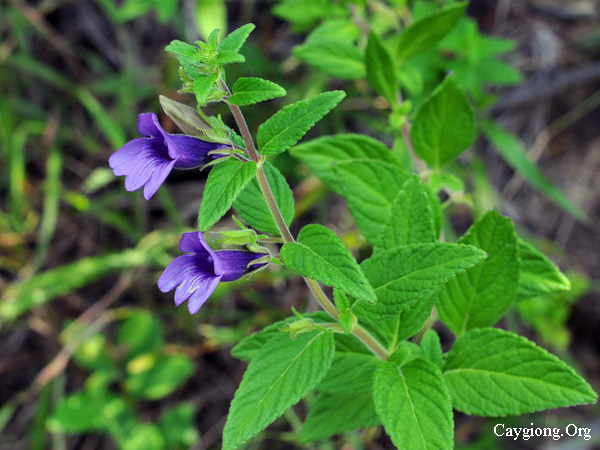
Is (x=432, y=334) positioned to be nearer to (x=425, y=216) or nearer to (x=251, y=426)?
(x=425, y=216)

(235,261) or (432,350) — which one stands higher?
(235,261)

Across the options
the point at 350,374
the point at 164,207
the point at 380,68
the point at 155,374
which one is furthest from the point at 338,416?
the point at 164,207

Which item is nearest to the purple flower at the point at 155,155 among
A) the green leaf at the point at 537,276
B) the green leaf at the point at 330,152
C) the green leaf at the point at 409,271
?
the green leaf at the point at 409,271

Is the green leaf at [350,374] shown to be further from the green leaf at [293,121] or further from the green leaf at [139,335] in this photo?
the green leaf at [139,335]

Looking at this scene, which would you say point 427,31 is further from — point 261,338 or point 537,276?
point 261,338

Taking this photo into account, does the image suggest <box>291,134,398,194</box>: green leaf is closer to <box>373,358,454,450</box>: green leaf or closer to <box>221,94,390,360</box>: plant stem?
<box>221,94,390,360</box>: plant stem

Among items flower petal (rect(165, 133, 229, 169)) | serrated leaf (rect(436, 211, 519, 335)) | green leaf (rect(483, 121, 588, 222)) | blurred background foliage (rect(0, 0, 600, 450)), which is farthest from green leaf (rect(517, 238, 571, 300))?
green leaf (rect(483, 121, 588, 222))

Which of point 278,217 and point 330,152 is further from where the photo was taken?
point 330,152
